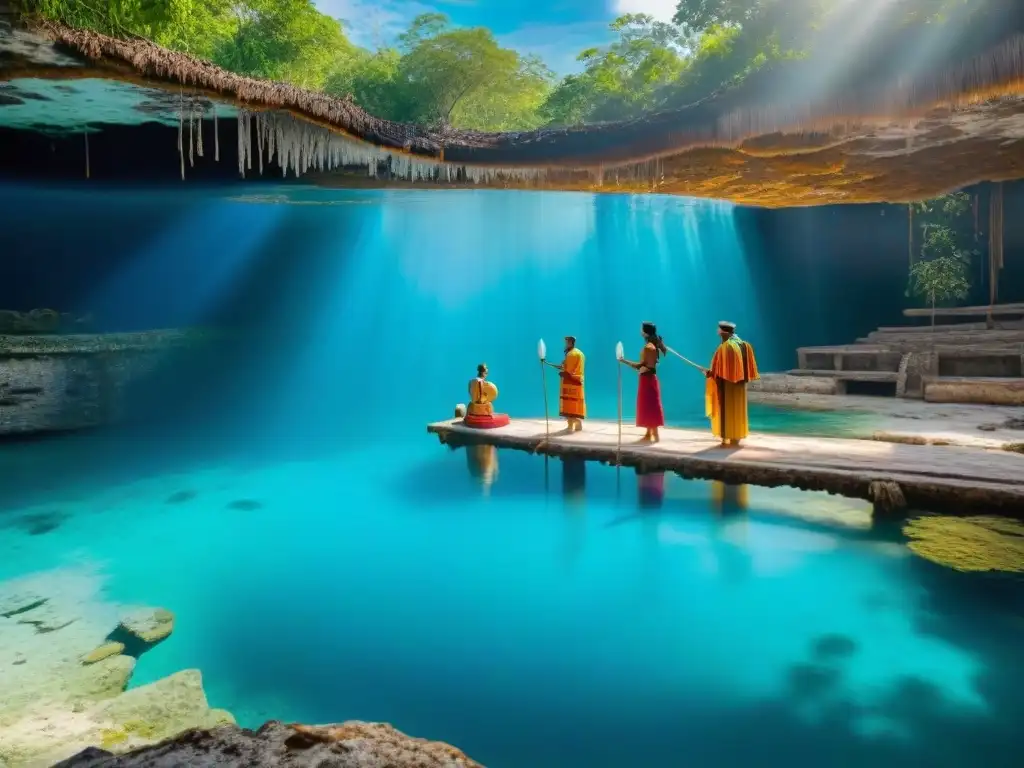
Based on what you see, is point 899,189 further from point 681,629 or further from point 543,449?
point 681,629

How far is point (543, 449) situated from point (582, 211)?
3056 centimetres

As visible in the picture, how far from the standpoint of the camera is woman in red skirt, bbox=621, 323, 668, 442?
9.72 metres

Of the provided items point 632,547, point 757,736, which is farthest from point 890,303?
point 757,736

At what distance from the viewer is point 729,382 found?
30.2ft

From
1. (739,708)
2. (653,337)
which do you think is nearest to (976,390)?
(653,337)

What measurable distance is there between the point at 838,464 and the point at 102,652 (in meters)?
7.91

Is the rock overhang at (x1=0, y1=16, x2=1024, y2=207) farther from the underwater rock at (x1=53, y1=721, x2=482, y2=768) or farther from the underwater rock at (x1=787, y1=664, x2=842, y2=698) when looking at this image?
the underwater rock at (x1=53, y1=721, x2=482, y2=768)

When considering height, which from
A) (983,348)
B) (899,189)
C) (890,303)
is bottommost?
(983,348)

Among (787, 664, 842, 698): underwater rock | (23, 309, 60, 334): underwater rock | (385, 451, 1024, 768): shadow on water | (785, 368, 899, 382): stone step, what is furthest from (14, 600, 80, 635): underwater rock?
(785, 368, 899, 382): stone step

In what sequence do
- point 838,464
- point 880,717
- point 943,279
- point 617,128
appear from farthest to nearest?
point 943,279
point 838,464
point 617,128
point 880,717

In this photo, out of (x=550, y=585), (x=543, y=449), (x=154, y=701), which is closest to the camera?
(x=154, y=701)

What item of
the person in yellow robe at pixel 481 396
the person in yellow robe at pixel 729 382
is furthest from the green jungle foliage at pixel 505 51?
the person in yellow robe at pixel 481 396

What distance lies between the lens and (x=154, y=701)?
174 inches

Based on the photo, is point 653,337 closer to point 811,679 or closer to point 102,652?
point 811,679
